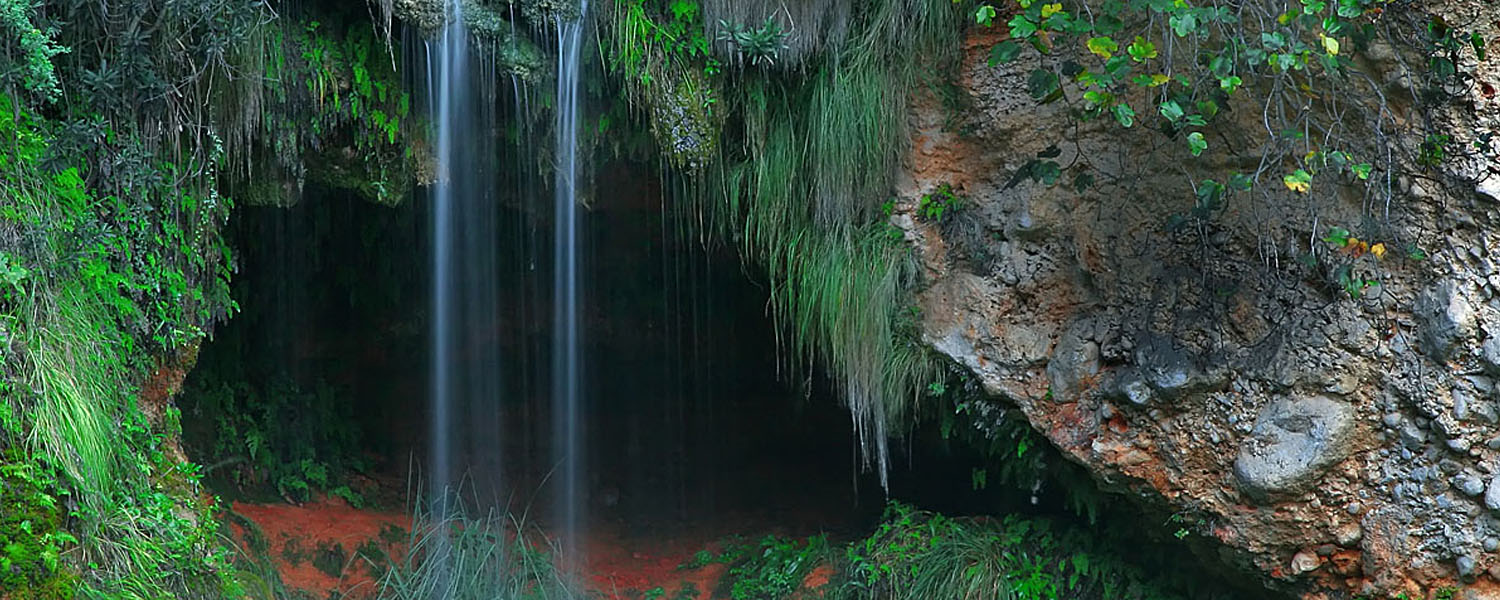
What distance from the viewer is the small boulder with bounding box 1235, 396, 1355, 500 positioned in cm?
443

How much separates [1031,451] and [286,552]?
12.2 feet

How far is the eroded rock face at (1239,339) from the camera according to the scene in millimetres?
4309

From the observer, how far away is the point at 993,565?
5266 mm

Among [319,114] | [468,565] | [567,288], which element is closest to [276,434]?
[468,565]

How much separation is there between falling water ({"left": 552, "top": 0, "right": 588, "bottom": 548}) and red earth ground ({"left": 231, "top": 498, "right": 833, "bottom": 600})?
0.96ft

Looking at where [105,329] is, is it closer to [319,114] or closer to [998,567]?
[319,114]

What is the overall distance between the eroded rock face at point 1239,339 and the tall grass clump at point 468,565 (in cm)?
227

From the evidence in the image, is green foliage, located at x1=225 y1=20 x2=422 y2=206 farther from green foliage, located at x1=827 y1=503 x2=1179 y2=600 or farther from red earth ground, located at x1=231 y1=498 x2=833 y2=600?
green foliage, located at x1=827 y1=503 x2=1179 y2=600

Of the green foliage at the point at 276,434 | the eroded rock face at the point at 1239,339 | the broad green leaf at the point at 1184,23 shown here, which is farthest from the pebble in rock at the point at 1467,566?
the green foliage at the point at 276,434

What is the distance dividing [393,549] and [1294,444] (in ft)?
14.2

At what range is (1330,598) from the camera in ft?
15.2

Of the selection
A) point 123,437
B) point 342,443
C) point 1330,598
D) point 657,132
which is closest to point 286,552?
point 342,443

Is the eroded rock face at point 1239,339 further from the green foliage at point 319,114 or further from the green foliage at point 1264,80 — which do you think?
the green foliage at point 319,114

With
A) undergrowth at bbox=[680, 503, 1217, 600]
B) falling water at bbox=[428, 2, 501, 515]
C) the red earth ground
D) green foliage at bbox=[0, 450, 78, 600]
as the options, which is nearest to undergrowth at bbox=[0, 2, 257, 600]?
→ green foliage at bbox=[0, 450, 78, 600]
